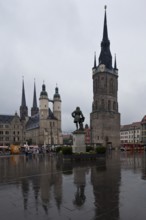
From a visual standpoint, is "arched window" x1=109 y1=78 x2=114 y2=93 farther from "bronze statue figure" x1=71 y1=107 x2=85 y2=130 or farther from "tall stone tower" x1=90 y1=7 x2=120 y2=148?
"bronze statue figure" x1=71 y1=107 x2=85 y2=130

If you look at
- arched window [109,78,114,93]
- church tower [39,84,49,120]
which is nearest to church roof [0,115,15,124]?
church tower [39,84,49,120]

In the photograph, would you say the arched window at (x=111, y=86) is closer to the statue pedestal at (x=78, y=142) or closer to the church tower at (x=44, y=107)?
the church tower at (x=44, y=107)

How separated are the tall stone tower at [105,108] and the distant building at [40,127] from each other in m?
20.6

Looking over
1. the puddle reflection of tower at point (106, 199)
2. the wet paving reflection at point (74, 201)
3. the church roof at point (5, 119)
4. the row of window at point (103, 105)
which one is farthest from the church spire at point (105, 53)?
the wet paving reflection at point (74, 201)

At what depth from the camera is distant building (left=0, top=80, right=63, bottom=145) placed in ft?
353

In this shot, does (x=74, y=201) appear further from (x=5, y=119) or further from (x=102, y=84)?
(x=5, y=119)

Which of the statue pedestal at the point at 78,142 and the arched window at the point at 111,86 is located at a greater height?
the arched window at the point at 111,86

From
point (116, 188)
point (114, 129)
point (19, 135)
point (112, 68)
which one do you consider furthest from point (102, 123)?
point (116, 188)

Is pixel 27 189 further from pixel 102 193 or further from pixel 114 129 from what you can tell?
pixel 114 129

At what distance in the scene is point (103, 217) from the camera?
557cm

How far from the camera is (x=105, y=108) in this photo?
93.4 m

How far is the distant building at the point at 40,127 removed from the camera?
108 m

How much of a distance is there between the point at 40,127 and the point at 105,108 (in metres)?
39.9

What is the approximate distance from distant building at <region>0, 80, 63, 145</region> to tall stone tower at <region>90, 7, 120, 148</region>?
67.4ft
